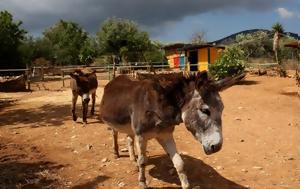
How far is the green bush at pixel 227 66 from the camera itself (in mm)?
25047

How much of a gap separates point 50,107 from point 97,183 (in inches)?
406

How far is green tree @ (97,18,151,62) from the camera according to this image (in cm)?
6331

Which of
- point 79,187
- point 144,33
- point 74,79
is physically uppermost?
point 144,33

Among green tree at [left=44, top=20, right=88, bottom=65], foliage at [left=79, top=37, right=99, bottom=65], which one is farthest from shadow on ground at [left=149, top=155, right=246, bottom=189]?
green tree at [left=44, top=20, right=88, bottom=65]

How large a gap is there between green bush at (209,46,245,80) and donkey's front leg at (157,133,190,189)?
1893 cm

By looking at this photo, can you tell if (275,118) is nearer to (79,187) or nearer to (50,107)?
(79,187)

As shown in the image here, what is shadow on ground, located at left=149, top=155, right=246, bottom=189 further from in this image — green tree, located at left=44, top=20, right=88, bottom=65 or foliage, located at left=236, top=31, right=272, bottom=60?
green tree, located at left=44, top=20, right=88, bottom=65

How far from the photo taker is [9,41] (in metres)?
42.8

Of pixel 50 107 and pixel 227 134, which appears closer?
pixel 227 134

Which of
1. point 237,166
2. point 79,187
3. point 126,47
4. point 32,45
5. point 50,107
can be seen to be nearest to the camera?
point 79,187

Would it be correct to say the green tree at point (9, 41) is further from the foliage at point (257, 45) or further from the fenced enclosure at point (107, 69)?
the foliage at point (257, 45)

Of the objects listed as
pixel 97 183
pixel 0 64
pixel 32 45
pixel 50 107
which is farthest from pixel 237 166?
pixel 32 45

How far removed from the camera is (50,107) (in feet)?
55.1

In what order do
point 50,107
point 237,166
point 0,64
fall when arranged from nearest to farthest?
point 237,166, point 50,107, point 0,64
